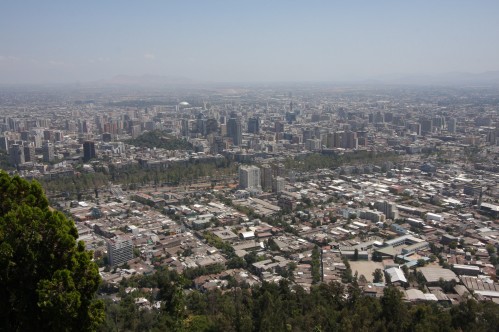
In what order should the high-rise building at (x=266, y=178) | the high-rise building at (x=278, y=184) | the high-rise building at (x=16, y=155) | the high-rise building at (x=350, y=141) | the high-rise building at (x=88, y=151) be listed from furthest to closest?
the high-rise building at (x=350, y=141) → the high-rise building at (x=88, y=151) → the high-rise building at (x=16, y=155) → the high-rise building at (x=266, y=178) → the high-rise building at (x=278, y=184)

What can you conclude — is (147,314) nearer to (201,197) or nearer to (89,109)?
(201,197)

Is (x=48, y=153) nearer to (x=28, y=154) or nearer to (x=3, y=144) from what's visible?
Result: (x=28, y=154)

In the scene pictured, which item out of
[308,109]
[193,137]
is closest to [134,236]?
[193,137]

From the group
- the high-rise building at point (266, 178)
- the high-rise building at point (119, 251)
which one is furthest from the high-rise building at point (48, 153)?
the high-rise building at point (119, 251)

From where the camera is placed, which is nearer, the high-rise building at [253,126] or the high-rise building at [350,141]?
the high-rise building at [350,141]

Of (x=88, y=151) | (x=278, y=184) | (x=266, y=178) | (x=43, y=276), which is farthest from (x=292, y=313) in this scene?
(x=88, y=151)

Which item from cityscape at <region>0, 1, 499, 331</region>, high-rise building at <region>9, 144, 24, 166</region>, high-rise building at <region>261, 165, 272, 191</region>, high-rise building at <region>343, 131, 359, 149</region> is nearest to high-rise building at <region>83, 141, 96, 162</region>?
cityscape at <region>0, 1, 499, 331</region>

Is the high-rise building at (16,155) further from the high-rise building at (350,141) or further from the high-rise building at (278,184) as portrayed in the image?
the high-rise building at (350,141)
